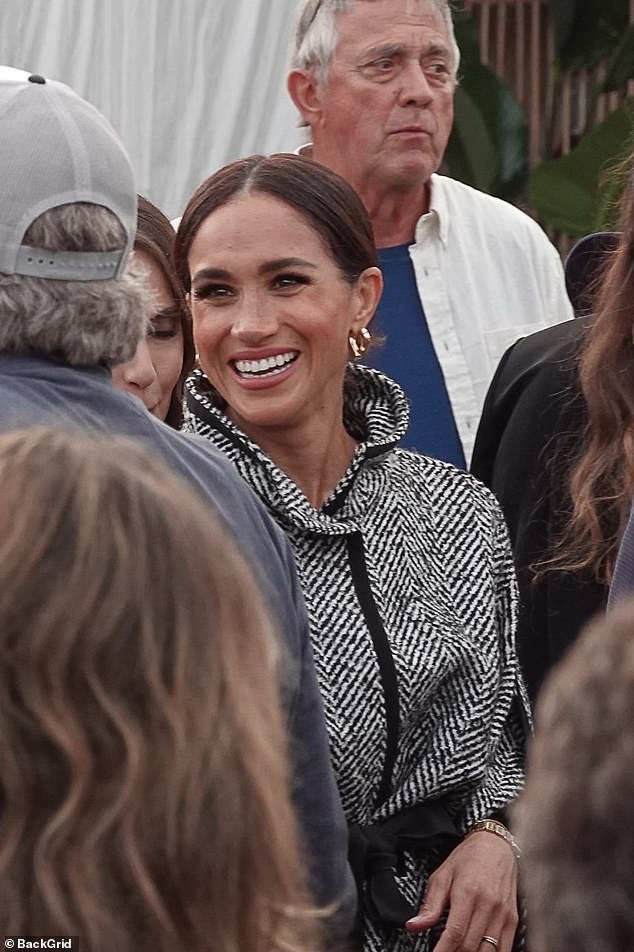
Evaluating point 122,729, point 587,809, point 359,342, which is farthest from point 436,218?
point 587,809

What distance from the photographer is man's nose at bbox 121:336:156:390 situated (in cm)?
293

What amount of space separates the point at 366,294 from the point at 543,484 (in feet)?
1.67

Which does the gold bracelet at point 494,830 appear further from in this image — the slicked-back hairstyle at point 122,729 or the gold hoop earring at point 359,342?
the slicked-back hairstyle at point 122,729

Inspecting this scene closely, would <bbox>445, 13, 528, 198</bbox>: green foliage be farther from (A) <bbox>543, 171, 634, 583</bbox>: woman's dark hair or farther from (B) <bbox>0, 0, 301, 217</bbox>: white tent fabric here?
(A) <bbox>543, 171, 634, 583</bbox>: woman's dark hair

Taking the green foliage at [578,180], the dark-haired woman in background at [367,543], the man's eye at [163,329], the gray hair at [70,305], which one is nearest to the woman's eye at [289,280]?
the dark-haired woman in background at [367,543]

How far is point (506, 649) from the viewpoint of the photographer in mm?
2676

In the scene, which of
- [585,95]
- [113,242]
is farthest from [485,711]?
[585,95]

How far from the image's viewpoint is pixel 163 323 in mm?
3293

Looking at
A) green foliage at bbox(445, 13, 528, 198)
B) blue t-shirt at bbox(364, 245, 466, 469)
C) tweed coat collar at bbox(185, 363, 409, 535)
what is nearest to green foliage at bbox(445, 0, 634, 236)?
green foliage at bbox(445, 13, 528, 198)

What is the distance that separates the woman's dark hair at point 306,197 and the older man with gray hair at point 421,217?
894 mm

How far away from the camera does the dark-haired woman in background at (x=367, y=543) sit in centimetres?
Result: 249

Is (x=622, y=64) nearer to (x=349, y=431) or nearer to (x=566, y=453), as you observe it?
(x=566, y=453)

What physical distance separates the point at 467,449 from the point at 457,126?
336 cm
